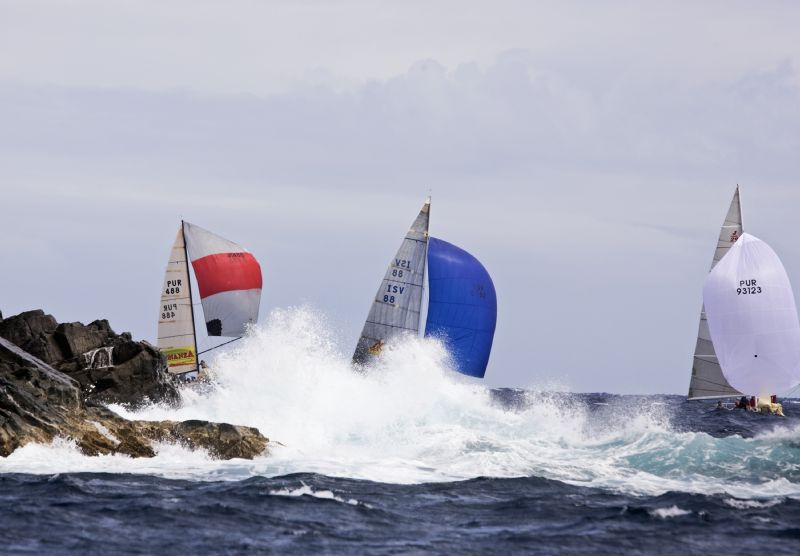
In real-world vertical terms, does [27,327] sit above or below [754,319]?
below

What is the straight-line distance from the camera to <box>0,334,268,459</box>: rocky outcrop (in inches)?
922

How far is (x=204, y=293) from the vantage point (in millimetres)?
49156

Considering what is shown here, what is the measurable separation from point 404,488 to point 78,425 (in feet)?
25.4

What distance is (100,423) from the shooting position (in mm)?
24938

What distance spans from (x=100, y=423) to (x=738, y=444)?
1669cm

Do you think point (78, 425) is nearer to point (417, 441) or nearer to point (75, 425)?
point (75, 425)

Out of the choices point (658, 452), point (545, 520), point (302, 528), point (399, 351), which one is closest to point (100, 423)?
point (302, 528)

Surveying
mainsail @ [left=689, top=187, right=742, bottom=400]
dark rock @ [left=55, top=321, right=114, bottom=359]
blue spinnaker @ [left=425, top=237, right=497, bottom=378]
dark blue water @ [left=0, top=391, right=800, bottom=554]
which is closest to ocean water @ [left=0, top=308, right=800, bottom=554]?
dark blue water @ [left=0, top=391, right=800, bottom=554]

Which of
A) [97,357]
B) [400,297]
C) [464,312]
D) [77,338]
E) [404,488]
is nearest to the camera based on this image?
[404,488]

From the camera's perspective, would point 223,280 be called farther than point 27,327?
Yes

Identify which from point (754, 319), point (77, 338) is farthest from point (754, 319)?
point (77, 338)

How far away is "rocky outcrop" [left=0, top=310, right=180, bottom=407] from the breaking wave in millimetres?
→ 1060

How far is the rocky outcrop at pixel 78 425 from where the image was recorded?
23422 mm

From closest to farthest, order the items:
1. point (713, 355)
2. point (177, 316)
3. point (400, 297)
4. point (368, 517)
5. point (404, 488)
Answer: point (368, 517) → point (404, 488) → point (400, 297) → point (713, 355) → point (177, 316)
